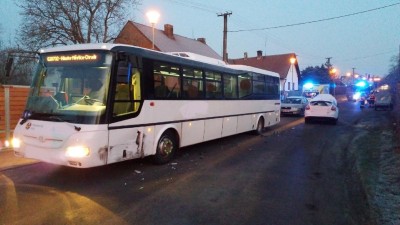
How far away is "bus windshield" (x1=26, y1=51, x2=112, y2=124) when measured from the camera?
7055mm

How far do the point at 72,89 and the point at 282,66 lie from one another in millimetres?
55532

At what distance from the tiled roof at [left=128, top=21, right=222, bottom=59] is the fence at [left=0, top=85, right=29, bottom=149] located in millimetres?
24900

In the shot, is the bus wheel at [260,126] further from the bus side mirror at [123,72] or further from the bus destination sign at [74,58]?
the bus destination sign at [74,58]

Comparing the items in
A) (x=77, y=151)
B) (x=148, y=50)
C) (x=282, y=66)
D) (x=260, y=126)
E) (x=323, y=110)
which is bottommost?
(x=260, y=126)

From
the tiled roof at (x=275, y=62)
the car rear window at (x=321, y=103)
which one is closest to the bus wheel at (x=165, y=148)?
the car rear window at (x=321, y=103)

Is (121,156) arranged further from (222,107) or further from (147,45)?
(147,45)

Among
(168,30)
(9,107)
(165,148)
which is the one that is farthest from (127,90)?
(168,30)

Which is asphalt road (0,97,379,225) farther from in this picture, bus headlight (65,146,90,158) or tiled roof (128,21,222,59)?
tiled roof (128,21,222,59)

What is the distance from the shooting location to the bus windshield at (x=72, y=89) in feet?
23.1

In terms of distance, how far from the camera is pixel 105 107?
715cm

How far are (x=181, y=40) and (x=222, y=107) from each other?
3403 cm

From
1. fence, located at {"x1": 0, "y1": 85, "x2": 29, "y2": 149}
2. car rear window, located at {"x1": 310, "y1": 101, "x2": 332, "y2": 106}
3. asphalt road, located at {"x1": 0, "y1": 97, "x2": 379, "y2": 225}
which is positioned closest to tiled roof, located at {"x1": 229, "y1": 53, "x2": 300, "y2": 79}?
car rear window, located at {"x1": 310, "y1": 101, "x2": 332, "y2": 106}

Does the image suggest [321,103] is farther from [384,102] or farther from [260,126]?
[384,102]

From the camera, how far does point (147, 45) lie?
130 feet
